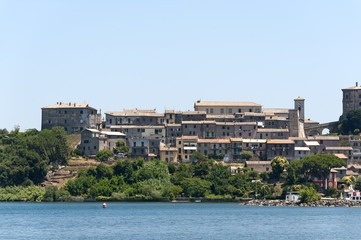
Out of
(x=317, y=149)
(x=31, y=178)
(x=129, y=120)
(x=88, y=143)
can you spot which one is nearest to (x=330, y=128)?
(x=317, y=149)

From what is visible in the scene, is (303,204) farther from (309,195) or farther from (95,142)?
(95,142)

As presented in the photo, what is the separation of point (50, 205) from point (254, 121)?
47952 millimetres

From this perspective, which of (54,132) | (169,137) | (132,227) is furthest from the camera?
(169,137)

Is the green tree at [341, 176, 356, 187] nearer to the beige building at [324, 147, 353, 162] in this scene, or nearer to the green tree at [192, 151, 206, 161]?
the beige building at [324, 147, 353, 162]

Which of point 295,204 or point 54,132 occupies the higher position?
point 54,132

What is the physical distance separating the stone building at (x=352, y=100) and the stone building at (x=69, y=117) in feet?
171

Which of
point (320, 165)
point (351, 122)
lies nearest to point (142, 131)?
point (320, 165)

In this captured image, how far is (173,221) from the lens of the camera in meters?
93.6

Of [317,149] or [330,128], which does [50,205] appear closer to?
[317,149]

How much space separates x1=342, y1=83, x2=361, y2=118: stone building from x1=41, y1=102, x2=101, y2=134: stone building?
52.2 metres

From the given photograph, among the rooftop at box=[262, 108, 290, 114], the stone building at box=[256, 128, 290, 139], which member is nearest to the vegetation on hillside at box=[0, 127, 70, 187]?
the stone building at box=[256, 128, 290, 139]

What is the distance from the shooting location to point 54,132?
14112 centimetres

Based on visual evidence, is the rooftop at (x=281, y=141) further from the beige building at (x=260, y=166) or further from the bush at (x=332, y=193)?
the bush at (x=332, y=193)

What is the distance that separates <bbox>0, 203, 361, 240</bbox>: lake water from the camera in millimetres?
78938
